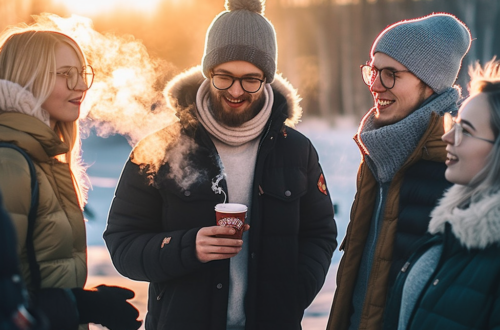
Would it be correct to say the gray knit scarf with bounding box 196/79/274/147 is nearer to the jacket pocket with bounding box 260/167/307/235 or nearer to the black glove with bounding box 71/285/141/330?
the jacket pocket with bounding box 260/167/307/235

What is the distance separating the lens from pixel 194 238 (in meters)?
2.39

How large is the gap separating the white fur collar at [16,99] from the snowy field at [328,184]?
2.86 m

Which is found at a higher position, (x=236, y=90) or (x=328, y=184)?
(x=236, y=90)

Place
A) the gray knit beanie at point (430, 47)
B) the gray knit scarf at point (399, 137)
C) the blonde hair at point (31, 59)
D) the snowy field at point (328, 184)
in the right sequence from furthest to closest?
the snowy field at point (328, 184) → the gray knit beanie at point (430, 47) → the gray knit scarf at point (399, 137) → the blonde hair at point (31, 59)

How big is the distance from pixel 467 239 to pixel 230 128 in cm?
132

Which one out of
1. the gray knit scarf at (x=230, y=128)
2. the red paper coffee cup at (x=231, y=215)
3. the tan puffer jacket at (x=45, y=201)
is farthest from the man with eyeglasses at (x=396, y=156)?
the tan puffer jacket at (x=45, y=201)

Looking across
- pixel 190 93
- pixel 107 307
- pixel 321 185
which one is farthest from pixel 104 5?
pixel 107 307

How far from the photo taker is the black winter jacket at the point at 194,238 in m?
2.48

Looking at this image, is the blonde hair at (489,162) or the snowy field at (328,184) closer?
the blonde hair at (489,162)

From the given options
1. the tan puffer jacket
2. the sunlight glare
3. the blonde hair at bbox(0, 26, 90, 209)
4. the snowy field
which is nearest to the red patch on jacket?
the tan puffer jacket

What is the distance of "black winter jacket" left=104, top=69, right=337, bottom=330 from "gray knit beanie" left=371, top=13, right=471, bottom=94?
0.67m

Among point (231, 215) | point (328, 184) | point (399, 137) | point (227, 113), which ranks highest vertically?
point (227, 113)

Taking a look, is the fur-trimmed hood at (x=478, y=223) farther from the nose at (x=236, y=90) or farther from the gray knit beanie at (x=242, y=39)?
the gray knit beanie at (x=242, y=39)

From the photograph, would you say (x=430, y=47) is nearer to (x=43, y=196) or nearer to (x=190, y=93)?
(x=190, y=93)
